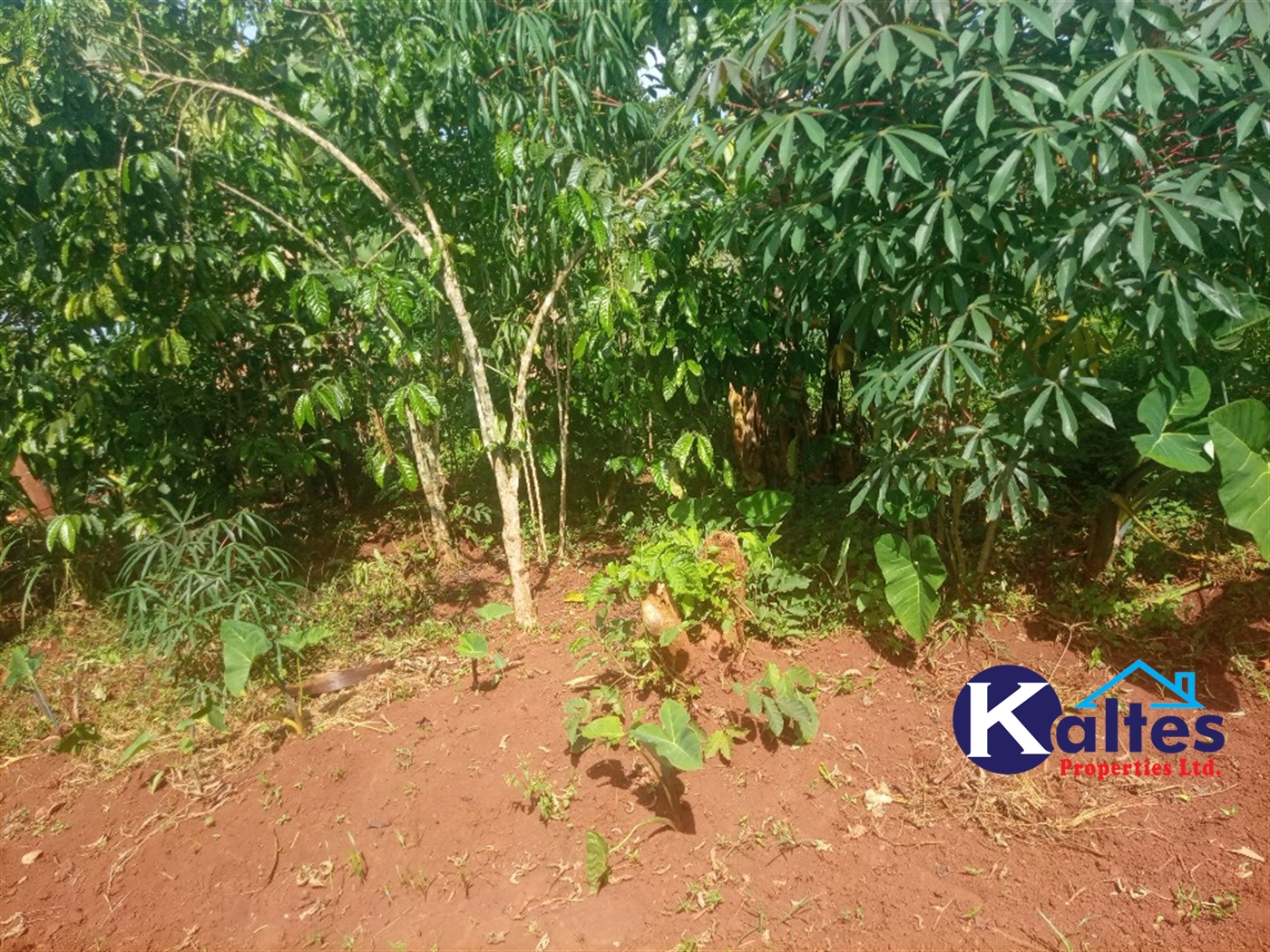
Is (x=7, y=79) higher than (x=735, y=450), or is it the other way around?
(x=7, y=79)

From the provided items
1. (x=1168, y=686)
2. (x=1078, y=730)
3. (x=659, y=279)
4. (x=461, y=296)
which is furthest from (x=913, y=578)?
(x=461, y=296)

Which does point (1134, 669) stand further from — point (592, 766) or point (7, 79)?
point (7, 79)

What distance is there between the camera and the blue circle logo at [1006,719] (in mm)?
2277

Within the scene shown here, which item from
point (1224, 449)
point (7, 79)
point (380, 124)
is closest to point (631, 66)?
point (380, 124)

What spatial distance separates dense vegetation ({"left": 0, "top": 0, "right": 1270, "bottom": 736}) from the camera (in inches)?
74.4

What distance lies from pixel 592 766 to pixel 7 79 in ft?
9.99

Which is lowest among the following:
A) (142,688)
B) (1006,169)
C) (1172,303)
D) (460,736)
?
(460,736)

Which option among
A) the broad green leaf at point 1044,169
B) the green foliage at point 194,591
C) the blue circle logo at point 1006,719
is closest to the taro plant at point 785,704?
the blue circle logo at point 1006,719

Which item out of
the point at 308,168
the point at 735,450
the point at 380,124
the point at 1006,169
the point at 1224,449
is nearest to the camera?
the point at 1006,169

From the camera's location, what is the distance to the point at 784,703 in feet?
7.50

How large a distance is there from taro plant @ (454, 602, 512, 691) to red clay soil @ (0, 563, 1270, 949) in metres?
0.18

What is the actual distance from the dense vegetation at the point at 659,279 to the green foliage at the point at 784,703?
0.10 meters

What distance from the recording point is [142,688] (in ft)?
9.89

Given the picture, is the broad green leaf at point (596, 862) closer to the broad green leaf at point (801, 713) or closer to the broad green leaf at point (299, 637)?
the broad green leaf at point (801, 713)
